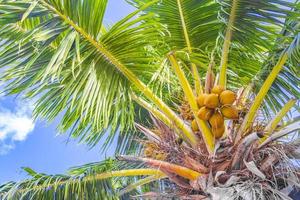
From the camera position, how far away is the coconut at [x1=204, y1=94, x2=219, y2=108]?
331 cm

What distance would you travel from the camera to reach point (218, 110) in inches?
132

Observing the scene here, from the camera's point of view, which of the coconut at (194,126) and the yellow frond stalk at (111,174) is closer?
the coconut at (194,126)

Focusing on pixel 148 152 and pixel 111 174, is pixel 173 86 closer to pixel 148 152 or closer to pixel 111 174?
pixel 148 152

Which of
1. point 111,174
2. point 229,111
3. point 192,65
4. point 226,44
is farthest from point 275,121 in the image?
point 111,174

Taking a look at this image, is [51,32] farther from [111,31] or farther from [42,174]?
[42,174]

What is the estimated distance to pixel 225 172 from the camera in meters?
3.18

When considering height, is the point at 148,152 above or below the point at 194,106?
below

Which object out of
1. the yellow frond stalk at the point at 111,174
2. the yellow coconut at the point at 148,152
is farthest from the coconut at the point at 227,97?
the yellow frond stalk at the point at 111,174

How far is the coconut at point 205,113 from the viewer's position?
3.33 m

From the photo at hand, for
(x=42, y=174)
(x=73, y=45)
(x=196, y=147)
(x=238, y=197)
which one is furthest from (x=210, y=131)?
(x=42, y=174)

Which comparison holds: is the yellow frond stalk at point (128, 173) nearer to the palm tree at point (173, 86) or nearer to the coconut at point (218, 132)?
the palm tree at point (173, 86)

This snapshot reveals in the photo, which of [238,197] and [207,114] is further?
[207,114]

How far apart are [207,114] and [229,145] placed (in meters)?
0.27

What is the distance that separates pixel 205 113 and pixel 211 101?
0.10m
